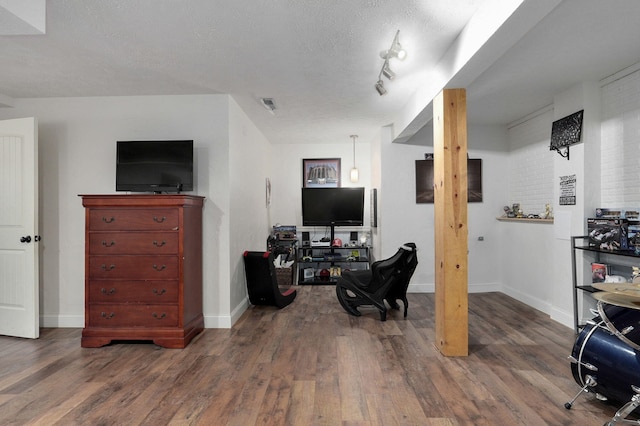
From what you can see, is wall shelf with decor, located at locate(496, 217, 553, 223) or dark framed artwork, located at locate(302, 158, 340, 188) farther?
dark framed artwork, located at locate(302, 158, 340, 188)

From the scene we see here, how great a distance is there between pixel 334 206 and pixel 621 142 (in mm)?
3969

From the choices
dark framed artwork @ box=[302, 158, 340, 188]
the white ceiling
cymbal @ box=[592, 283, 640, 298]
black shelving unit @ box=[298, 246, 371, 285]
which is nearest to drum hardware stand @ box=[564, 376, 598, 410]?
cymbal @ box=[592, 283, 640, 298]

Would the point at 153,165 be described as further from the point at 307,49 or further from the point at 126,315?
the point at 307,49

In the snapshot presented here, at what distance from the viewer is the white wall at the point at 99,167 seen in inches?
156

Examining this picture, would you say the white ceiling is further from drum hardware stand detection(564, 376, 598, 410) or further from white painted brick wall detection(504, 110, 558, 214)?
drum hardware stand detection(564, 376, 598, 410)

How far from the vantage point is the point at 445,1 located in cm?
225

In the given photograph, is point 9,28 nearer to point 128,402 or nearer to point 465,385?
point 128,402

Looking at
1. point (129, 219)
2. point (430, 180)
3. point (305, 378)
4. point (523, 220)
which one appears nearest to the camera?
point (305, 378)

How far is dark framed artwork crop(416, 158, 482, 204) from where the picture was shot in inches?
217

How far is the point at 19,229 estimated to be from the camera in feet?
12.2

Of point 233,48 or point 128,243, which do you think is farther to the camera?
point 128,243

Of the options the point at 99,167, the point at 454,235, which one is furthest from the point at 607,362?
the point at 99,167

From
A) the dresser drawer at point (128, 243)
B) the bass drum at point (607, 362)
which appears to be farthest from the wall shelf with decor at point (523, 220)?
the dresser drawer at point (128, 243)

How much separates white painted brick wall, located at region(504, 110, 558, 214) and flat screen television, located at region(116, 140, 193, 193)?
4422 mm
